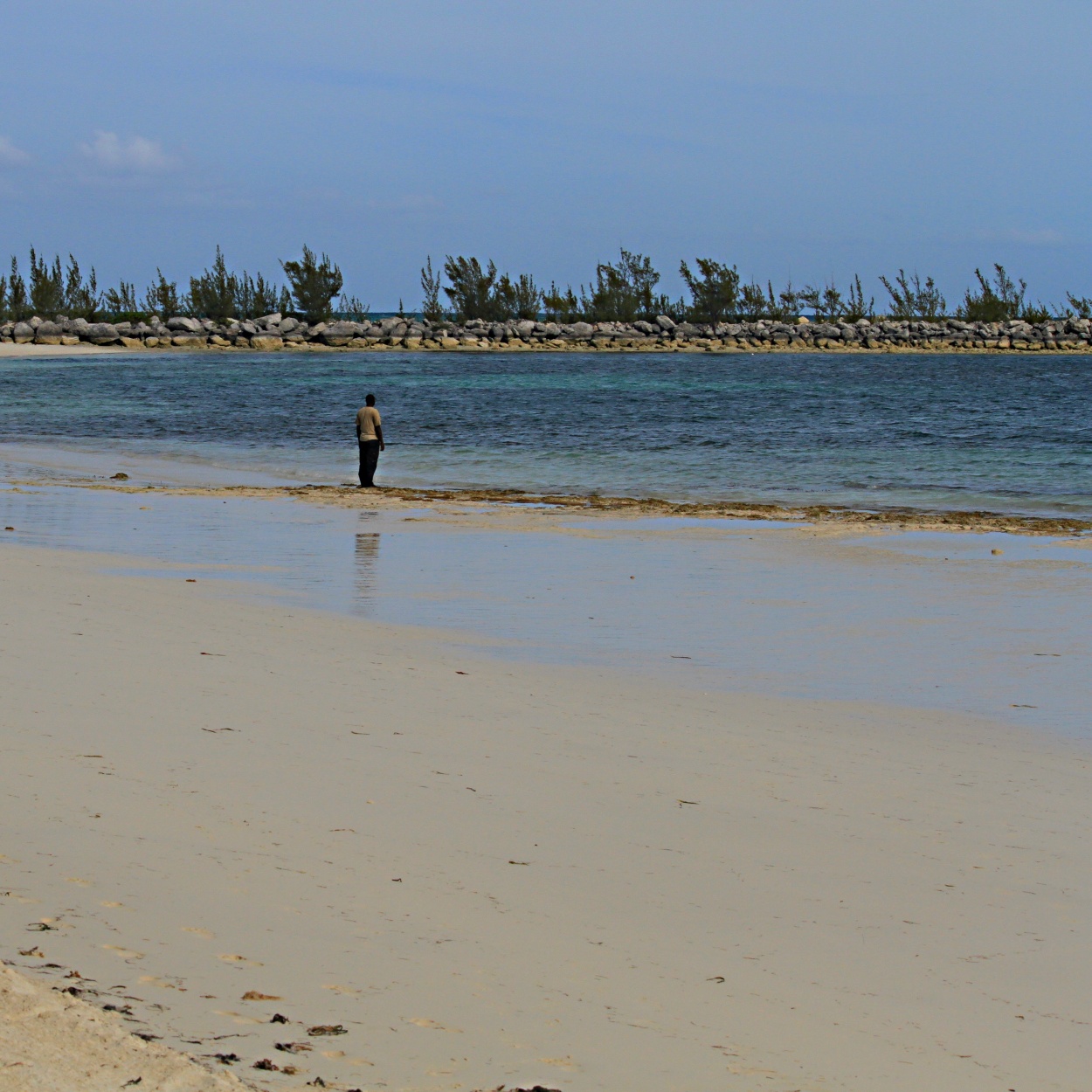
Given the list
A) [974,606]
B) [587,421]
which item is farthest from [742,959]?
[587,421]

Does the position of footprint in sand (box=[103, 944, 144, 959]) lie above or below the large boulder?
below

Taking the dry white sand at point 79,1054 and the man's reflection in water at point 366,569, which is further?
the man's reflection in water at point 366,569

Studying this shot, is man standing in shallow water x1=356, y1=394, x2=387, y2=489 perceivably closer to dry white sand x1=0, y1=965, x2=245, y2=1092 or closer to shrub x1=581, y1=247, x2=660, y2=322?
dry white sand x1=0, y1=965, x2=245, y2=1092

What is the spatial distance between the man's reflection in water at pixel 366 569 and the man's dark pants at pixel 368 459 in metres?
4.84

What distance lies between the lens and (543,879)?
4160 millimetres

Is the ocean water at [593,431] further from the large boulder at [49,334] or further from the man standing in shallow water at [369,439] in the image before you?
the large boulder at [49,334]

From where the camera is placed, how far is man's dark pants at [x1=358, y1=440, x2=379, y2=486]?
729 inches

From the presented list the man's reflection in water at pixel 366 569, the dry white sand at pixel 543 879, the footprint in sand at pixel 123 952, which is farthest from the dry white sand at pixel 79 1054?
the man's reflection in water at pixel 366 569

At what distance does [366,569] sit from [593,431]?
793 inches

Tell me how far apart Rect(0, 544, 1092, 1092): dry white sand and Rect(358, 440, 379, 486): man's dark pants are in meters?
11.8

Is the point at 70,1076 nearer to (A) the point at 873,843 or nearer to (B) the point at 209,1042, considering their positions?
(B) the point at 209,1042

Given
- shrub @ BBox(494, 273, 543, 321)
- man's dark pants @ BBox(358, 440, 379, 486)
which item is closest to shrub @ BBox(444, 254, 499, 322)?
shrub @ BBox(494, 273, 543, 321)

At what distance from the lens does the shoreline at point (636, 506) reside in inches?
611

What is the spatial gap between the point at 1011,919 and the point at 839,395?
42403 millimetres
